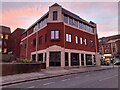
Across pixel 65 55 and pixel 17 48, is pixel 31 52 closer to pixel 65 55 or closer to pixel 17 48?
pixel 65 55

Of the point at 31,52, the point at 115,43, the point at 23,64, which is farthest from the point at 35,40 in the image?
the point at 115,43

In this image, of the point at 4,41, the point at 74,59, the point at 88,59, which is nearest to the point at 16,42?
the point at 4,41

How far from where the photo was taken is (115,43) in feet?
234

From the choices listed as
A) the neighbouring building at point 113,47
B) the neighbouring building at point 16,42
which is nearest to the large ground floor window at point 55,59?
the neighbouring building at point 16,42

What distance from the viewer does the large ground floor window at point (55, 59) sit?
93.1ft

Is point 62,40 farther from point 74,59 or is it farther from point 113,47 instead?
point 113,47

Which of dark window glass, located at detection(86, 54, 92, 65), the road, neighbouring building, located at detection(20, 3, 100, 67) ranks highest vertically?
neighbouring building, located at detection(20, 3, 100, 67)

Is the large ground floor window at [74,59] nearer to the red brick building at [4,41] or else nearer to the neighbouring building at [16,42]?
the neighbouring building at [16,42]

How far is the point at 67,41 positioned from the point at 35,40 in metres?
9.36

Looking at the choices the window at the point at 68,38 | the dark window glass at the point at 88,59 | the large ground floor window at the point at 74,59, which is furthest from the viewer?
the dark window glass at the point at 88,59

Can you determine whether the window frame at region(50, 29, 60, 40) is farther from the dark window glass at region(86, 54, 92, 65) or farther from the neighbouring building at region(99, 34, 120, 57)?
the neighbouring building at region(99, 34, 120, 57)

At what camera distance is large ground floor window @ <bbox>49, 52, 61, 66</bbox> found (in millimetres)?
28391

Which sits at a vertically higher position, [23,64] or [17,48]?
[17,48]

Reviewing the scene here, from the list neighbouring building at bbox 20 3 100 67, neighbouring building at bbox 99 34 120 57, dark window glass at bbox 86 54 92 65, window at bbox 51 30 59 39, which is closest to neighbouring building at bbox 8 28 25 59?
neighbouring building at bbox 20 3 100 67
